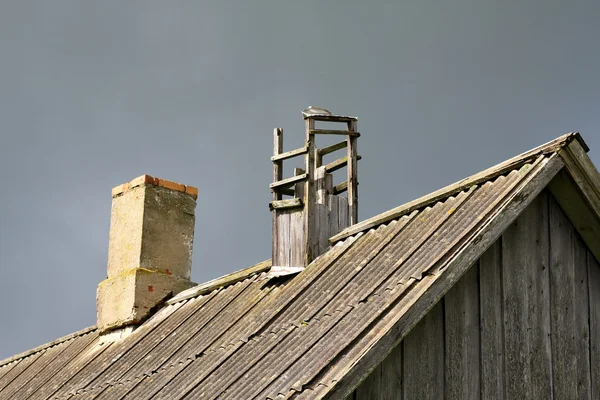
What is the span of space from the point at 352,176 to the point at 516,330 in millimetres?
2734

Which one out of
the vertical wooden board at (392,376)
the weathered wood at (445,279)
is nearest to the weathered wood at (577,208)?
the weathered wood at (445,279)

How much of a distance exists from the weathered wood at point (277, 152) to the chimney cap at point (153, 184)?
2370 mm

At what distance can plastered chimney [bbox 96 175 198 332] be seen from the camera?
11.9 metres

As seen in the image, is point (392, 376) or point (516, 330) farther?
point (516, 330)

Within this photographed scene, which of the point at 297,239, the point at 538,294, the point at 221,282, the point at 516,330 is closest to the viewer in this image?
the point at 516,330

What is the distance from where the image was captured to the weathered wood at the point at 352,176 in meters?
10.1

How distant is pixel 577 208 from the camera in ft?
27.9

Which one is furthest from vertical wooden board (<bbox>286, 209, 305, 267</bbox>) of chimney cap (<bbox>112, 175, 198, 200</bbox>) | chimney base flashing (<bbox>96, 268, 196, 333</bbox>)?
chimney cap (<bbox>112, 175, 198, 200</bbox>)

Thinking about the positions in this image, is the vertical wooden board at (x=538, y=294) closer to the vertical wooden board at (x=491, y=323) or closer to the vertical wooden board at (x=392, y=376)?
the vertical wooden board at (x=491, y=323)

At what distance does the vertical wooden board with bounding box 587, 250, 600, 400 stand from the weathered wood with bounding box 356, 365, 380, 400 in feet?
6.85

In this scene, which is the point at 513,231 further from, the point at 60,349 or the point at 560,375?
the point at 60,349

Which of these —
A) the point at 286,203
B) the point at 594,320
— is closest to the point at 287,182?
the point at 286,203

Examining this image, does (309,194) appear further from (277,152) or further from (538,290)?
(538,290)

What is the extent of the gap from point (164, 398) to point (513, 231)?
2898 millimetres
